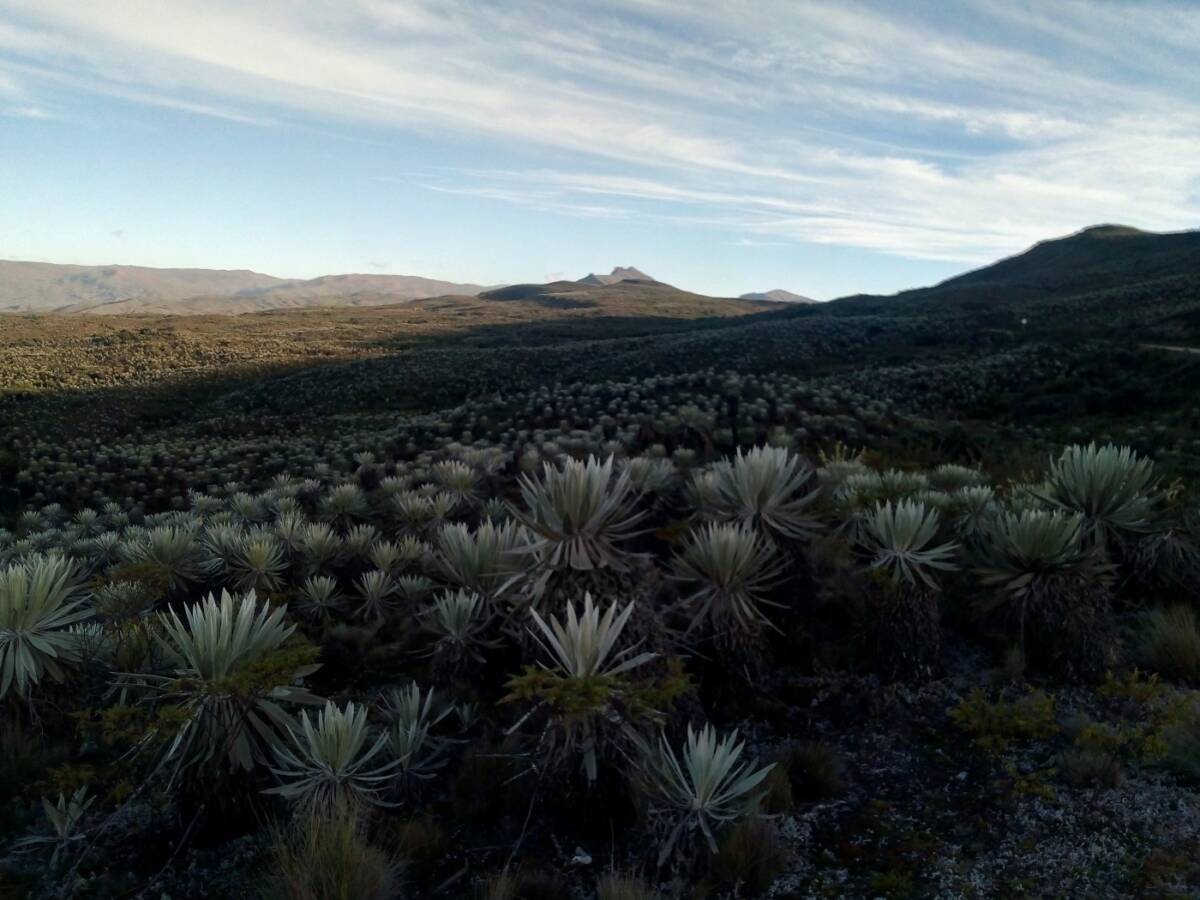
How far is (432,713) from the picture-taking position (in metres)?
4.22

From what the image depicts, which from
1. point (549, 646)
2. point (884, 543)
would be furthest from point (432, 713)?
point (884, 543)

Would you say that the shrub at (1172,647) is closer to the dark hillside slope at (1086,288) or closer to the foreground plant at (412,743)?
the foreground plant at (412,743)

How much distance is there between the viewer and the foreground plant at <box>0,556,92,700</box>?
3.96 m

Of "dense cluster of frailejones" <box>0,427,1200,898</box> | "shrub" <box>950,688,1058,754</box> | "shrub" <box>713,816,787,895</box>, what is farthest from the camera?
"shrub" <box>950,688,1058,754</box>

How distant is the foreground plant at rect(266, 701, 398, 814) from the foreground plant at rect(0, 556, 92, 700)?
5.25 ft

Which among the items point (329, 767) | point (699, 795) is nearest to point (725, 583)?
point (699, 795)

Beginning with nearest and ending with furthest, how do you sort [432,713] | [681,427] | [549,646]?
1. [549,646]
2. [432,713]
3. [681,427]

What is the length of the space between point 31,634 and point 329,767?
81.1 inches

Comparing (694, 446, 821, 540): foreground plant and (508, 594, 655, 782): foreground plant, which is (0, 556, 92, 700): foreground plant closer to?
(508, 594, 655, 782): foreground plant

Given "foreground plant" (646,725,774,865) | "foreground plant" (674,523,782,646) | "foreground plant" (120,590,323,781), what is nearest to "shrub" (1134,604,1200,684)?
"foreground plant" (674,523,782,646)

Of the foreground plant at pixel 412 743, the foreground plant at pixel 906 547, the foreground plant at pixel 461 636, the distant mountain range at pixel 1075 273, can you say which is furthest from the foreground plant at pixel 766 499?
the distant mountain range at pixel 1075 273

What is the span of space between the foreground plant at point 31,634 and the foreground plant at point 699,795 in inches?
129

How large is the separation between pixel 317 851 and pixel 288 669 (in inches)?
37.0

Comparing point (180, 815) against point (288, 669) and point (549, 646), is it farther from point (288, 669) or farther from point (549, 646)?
point (549, 646)
